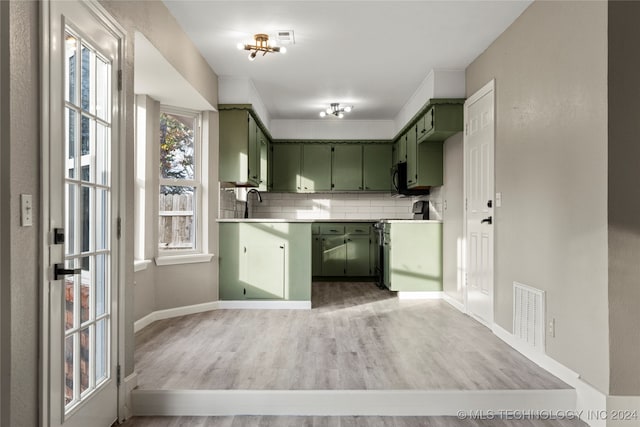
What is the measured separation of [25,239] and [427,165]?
180 inches

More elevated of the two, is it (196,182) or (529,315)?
(196,182)

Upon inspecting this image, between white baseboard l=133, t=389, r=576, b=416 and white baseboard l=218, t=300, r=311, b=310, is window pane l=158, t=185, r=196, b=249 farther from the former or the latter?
white baseboard l=133, t=389, r=576, b=416

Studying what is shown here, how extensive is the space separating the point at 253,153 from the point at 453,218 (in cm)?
247

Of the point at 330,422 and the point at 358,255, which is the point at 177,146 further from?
the point at 358,255

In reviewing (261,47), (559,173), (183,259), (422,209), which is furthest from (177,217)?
(559,173)

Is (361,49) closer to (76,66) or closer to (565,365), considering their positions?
(76,66)

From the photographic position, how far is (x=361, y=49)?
13.8ft

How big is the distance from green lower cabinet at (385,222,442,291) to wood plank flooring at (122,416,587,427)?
3.04m

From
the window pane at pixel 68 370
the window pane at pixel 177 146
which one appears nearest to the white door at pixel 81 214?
the window pane at pixel 68 370

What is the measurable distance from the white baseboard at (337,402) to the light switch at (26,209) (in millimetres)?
1315

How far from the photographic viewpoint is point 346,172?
7.20m

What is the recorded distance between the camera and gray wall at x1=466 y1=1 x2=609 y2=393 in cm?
242

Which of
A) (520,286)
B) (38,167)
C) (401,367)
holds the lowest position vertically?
(401,367)

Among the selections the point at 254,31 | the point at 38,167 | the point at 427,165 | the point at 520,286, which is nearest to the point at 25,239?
the point at 38,167
